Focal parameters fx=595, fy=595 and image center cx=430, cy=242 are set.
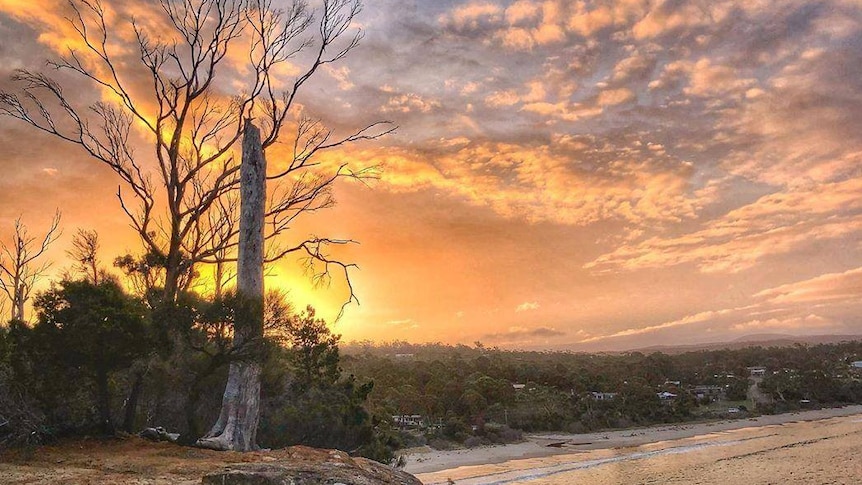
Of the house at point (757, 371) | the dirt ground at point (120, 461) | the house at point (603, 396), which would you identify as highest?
the dirt ground at point (120, 461)

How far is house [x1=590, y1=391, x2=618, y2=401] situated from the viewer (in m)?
45.7

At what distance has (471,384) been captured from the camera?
4162 cm

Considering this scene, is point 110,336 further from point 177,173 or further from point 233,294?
point 177,173

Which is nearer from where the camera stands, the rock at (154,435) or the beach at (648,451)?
the rock at (154,435)

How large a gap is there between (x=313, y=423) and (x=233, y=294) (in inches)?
231

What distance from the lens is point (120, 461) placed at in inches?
313

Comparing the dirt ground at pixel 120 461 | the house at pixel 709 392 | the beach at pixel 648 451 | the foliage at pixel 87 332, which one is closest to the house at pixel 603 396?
the beach at pixel 648 451

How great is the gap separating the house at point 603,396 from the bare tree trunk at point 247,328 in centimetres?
3903

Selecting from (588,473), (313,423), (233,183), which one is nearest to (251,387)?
(313,423)

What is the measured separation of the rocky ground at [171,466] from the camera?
6.72m

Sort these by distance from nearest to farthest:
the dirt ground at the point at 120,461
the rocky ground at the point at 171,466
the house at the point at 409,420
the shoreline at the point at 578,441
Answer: the rocky ground at the point at 171,466, the dirt ground at the point at 120,461, the shoreline at the point at 578,441, the house at the point at 409,420

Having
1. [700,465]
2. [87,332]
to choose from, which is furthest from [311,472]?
[700,465]

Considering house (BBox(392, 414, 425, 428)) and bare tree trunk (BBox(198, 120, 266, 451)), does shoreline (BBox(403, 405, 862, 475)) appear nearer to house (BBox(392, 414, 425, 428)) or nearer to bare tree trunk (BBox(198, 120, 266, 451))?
house (BBox(392, 414, 425, 428))

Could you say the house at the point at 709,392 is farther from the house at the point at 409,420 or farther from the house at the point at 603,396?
the house at the point at 409,420
